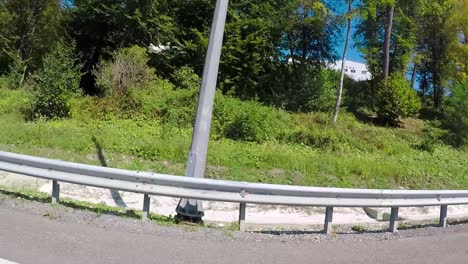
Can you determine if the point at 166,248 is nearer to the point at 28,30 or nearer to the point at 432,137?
the point at 432,137

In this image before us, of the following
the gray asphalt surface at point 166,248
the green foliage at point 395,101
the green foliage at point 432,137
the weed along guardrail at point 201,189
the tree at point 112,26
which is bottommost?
the gray asphalt surface at point 166,248

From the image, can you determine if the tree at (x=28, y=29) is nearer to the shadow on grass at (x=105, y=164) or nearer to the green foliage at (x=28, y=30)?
the green foliage at (x=28, y=30)

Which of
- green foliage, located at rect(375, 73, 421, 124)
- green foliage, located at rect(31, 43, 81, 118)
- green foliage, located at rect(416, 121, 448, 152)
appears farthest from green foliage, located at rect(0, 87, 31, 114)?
green foliage, located at rect(375, 73, 421, 124)

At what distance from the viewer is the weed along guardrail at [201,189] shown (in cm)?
701

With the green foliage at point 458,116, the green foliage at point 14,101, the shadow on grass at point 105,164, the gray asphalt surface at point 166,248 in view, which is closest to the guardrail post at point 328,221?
the gray asphalt surface at point 166,248

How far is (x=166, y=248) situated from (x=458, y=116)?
22.2m

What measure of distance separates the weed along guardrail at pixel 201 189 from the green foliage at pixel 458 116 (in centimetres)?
1731

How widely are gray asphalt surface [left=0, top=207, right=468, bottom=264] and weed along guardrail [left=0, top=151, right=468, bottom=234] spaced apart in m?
0.70

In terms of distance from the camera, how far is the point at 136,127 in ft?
53.3

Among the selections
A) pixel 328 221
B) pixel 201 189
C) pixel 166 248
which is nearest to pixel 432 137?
pixel 328 221

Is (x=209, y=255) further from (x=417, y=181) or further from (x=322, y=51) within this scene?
(x=322, y=51)

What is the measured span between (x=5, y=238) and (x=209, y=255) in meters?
2.43

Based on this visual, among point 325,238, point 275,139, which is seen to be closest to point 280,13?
point 275,139

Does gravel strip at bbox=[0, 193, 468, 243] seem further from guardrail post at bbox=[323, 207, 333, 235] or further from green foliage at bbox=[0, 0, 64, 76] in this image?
green foliage at bbox=[0, 0, 64, 76]
